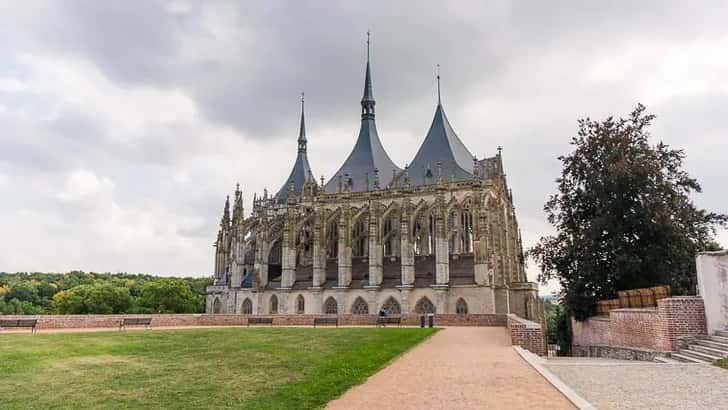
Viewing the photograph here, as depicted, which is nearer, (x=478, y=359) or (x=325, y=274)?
(x=478, y=359)

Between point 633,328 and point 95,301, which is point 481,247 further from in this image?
point 95,301

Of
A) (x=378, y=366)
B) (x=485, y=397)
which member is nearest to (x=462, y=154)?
(x=378, y=366)

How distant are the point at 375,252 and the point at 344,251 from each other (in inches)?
101

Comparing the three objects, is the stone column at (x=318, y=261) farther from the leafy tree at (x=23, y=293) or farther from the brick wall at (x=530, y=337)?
the leafy tree at (x=23, y=293)

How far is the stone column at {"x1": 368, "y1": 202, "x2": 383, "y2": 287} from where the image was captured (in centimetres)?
3466

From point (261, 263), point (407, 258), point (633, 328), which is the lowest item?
point (633, 328)

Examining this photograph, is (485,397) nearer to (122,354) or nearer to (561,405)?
(561,405)

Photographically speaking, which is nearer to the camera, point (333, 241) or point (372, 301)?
point (372, 301)

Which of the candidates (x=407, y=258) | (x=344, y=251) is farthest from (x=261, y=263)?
(x=407, y=258)

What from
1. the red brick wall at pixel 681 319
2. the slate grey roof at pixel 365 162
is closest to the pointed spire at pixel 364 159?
the slate grey roof at pixel 365 162

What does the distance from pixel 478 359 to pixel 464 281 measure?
22310 mm

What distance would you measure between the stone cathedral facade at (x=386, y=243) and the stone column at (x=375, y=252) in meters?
0.07

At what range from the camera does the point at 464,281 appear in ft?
108

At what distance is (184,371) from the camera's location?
30.4 ft
